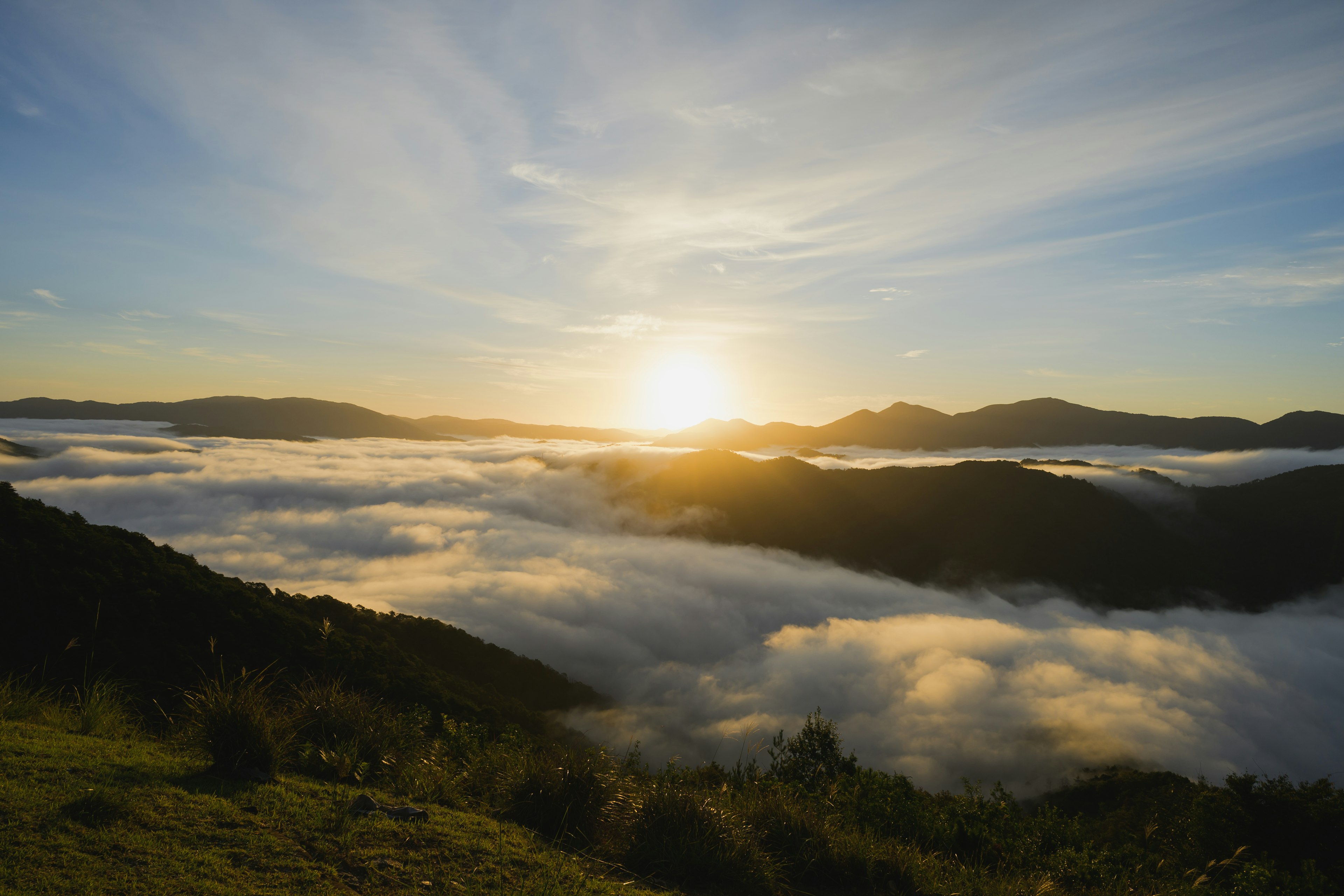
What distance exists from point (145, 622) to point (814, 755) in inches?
907

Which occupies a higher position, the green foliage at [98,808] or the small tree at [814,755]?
the green foliage at [98,808]

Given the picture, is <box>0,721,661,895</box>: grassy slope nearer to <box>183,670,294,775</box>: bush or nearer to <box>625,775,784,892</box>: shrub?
<box>183,670,294,775</box>: bush

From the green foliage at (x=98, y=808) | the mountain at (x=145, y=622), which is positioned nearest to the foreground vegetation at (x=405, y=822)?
the green foliage at (x=98, y=808)

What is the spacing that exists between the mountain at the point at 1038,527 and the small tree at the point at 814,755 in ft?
348

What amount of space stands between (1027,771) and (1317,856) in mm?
56336

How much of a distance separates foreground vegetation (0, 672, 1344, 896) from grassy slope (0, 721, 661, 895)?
0.06 feet

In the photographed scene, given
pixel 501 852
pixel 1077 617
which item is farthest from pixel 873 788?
pixel 1077 617

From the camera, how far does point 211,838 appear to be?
440cm

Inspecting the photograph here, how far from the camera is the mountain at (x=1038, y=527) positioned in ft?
407

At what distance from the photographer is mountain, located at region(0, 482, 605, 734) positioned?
11.6m

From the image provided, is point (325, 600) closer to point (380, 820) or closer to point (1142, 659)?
point (380, 820)

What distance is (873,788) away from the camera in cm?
1227

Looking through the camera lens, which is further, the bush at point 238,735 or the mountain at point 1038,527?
the mountain at point 1038,527

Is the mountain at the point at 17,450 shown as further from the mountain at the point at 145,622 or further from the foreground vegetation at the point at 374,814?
the foreground vegetation at the point at 374,814
